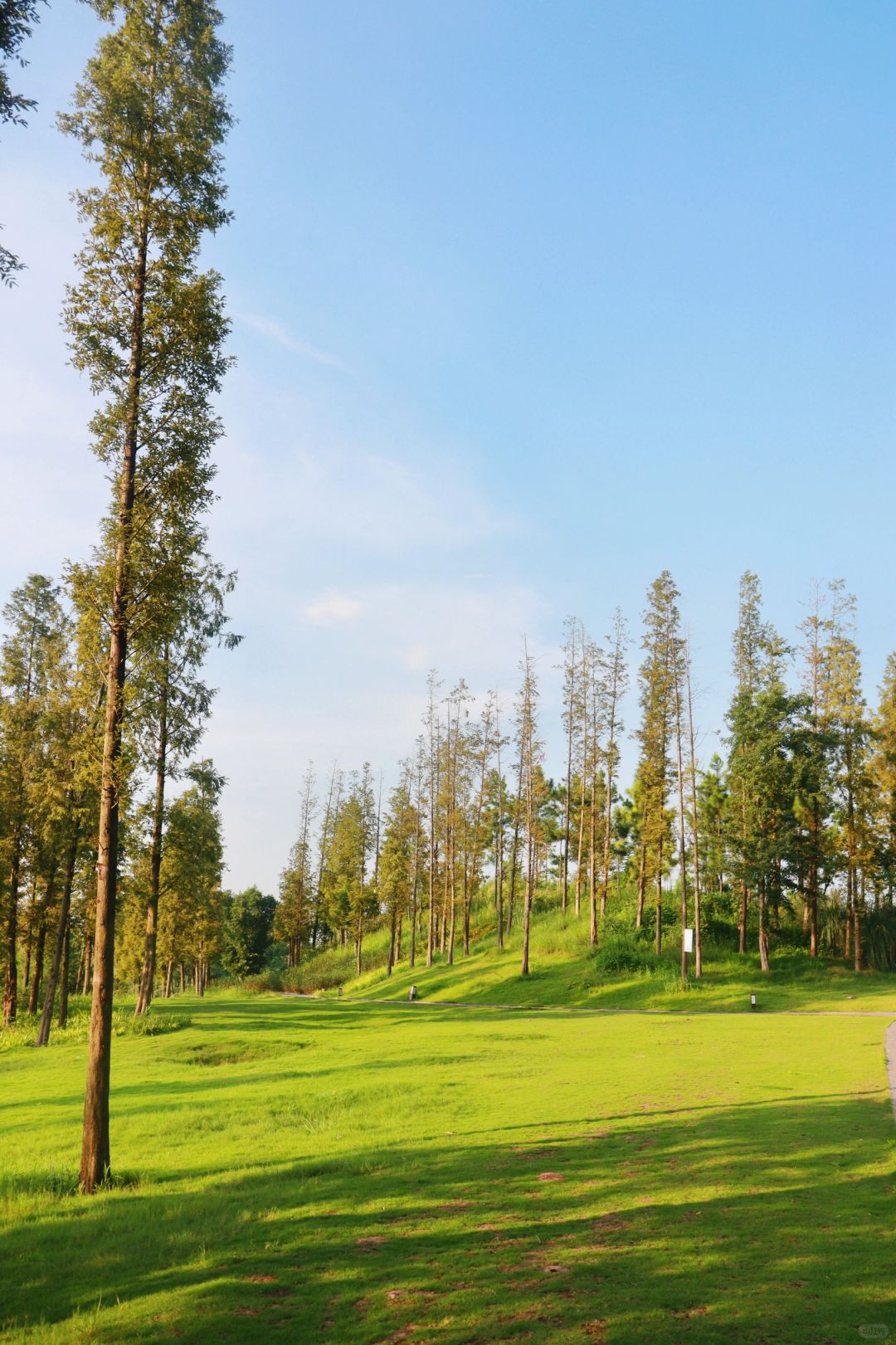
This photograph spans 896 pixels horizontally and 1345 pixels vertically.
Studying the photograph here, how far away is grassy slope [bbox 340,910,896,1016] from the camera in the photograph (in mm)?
41375

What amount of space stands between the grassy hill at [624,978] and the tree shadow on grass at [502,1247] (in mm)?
30017

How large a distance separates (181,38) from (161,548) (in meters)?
9.36

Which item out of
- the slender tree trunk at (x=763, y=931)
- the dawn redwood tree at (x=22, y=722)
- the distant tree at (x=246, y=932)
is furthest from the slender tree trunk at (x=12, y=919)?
the distant tree at (x=246, y=932)

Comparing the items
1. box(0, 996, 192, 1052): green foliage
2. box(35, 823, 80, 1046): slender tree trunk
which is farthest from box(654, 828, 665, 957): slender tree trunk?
box(35, 823, 80, 1046): slender tree trunk

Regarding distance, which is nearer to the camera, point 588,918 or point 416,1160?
point 416,1160

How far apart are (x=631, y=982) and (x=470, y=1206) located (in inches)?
1503

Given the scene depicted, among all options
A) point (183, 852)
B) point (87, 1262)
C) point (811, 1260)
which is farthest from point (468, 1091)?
point (183, 852)

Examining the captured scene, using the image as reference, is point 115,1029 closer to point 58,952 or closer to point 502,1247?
point 58,952

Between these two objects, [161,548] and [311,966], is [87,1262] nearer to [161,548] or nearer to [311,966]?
[161,548]

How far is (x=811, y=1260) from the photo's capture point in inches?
311

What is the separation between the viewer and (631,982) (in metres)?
46.0

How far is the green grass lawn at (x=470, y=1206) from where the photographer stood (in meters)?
7.39

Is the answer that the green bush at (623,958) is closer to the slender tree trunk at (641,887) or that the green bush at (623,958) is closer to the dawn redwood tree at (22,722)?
the slender tree trunk at (641,887)

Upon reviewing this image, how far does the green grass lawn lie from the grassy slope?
820 inches
